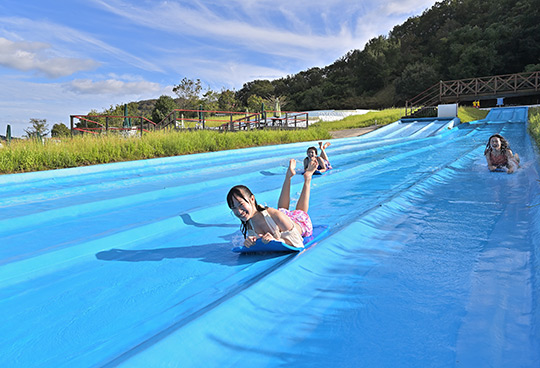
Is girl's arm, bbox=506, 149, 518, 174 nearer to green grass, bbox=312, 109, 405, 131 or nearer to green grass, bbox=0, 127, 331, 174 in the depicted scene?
green grass, bbox=0, 127, 331, 174

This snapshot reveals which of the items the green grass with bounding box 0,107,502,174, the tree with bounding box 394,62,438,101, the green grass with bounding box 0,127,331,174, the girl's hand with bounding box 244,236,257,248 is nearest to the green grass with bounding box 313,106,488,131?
the green grass with bounding box 0,107,502,174

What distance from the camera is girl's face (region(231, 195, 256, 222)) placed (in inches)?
108

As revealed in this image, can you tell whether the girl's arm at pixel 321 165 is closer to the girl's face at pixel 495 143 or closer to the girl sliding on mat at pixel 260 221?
the girl's face at pixel 495 143

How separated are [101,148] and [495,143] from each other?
7.80m

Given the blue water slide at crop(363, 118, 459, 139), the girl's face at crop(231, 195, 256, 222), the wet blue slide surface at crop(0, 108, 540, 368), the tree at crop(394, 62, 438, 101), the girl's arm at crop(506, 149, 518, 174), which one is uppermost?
the tree at crop(394, 62, 438, 101)

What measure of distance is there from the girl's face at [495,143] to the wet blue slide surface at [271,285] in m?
1.44

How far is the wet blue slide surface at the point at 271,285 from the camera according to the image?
1839mm

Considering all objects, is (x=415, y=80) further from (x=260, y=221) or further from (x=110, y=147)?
(x=260, y=221)

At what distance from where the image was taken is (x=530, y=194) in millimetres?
4953

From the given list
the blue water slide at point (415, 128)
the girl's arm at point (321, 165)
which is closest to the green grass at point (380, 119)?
the blue water slide at point (415, 128)

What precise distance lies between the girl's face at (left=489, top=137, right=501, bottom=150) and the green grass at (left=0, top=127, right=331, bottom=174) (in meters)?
6.82

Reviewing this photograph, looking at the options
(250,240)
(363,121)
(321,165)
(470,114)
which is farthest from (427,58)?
(250,240)

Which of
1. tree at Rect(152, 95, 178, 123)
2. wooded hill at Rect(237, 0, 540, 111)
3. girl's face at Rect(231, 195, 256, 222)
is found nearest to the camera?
girl's face at Rect(231, 195, 256, 222)

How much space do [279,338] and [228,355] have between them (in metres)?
0.28
